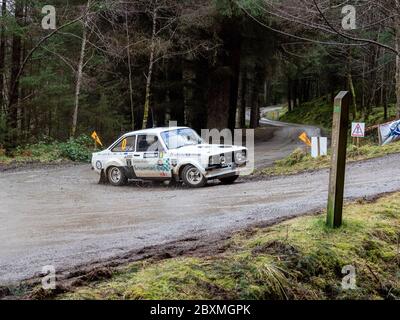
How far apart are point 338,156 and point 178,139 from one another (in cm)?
946

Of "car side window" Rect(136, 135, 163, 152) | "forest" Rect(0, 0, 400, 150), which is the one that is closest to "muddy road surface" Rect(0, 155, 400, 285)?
"car side window" Rect(136, 135, 163, 152)

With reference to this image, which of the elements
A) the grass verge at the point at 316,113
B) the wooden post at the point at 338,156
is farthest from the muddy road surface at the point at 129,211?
the grass verge at the point at 316,113

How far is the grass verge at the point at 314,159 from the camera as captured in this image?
17495 millimetres

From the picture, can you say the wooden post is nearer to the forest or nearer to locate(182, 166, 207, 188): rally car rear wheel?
locate(182, 166, 207, 188): rally car rear wheel

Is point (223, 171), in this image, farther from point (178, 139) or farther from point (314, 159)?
point (314, 159)

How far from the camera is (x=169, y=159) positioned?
14.8m

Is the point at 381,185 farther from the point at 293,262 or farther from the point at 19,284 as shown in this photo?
the point at 19,284

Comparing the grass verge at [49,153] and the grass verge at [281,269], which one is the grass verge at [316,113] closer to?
the grass verge at [49,153]

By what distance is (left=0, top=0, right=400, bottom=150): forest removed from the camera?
26609 millimetres

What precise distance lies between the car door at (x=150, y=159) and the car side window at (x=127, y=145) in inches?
A: 9.3

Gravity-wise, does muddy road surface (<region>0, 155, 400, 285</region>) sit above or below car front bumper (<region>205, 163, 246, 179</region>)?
below

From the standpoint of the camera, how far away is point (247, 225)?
305 inches

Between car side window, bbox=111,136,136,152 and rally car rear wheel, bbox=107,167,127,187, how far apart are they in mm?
616

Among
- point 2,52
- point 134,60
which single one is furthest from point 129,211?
point 134,60
